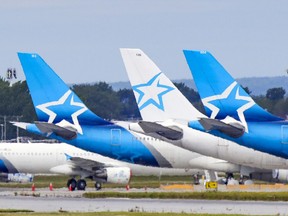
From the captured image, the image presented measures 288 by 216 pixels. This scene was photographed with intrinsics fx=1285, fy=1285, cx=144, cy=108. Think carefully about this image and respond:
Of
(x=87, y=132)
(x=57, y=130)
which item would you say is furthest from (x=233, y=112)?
(x=87, y=132)

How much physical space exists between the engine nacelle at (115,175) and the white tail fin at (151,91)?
9.59 meters

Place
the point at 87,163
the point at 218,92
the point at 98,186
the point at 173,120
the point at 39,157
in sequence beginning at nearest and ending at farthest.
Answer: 1. the point at 218,92
2. the point at 173,120
3. the point at 98,186
4. the point at 87,163
5. the point at 39,157

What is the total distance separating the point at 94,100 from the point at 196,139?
106598 millimetres

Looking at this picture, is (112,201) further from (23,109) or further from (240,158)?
(23,109)

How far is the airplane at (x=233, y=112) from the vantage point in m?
66.8

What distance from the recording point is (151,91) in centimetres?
7469

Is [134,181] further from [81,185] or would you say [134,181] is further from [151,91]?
[151,91]

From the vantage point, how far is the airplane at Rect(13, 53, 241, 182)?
77.3 meters

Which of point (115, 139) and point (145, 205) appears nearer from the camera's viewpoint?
point (145, 205)

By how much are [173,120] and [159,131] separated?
2.93 metres

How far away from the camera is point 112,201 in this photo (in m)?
62.1

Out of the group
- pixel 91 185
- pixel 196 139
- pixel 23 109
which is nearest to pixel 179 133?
pixel 196 139

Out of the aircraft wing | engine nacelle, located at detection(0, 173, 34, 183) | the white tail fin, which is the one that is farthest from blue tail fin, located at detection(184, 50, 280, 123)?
engine nacelle, located at detection(0, 173, 34, 183)

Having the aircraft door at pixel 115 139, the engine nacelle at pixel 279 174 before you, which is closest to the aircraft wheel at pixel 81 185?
the aircraft door at pixel 115 139
